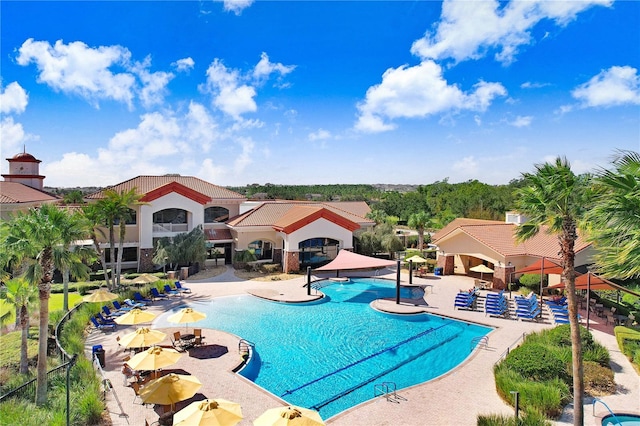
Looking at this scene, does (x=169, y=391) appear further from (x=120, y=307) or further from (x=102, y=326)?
(x=120, y=307)

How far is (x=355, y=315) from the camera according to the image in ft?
88.8

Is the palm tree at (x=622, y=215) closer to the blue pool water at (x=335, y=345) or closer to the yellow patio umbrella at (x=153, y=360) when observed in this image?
the blue pool water at (x=335, y=345)

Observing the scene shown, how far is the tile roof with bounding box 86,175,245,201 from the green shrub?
34.4m

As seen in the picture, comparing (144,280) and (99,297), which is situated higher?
(144,280)

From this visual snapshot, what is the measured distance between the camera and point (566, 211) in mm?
13242

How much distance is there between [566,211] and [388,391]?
9.43 metres

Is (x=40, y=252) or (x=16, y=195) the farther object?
(x=16, y=195)

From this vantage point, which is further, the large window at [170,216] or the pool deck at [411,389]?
the large window at [170,216]

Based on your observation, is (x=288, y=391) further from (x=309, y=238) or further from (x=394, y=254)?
(x=394, y=254)

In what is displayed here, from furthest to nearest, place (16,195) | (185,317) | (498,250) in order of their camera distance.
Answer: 1. (16,195)
2. (498,250)
3. (185,317)

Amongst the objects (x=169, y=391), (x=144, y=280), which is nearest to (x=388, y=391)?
(x=169, y=391)

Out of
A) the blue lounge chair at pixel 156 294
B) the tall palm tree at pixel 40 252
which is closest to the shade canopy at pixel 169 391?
→ the tall palm tree at pixel 40 252

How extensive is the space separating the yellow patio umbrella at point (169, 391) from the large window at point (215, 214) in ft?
112

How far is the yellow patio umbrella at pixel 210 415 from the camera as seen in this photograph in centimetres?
1112
